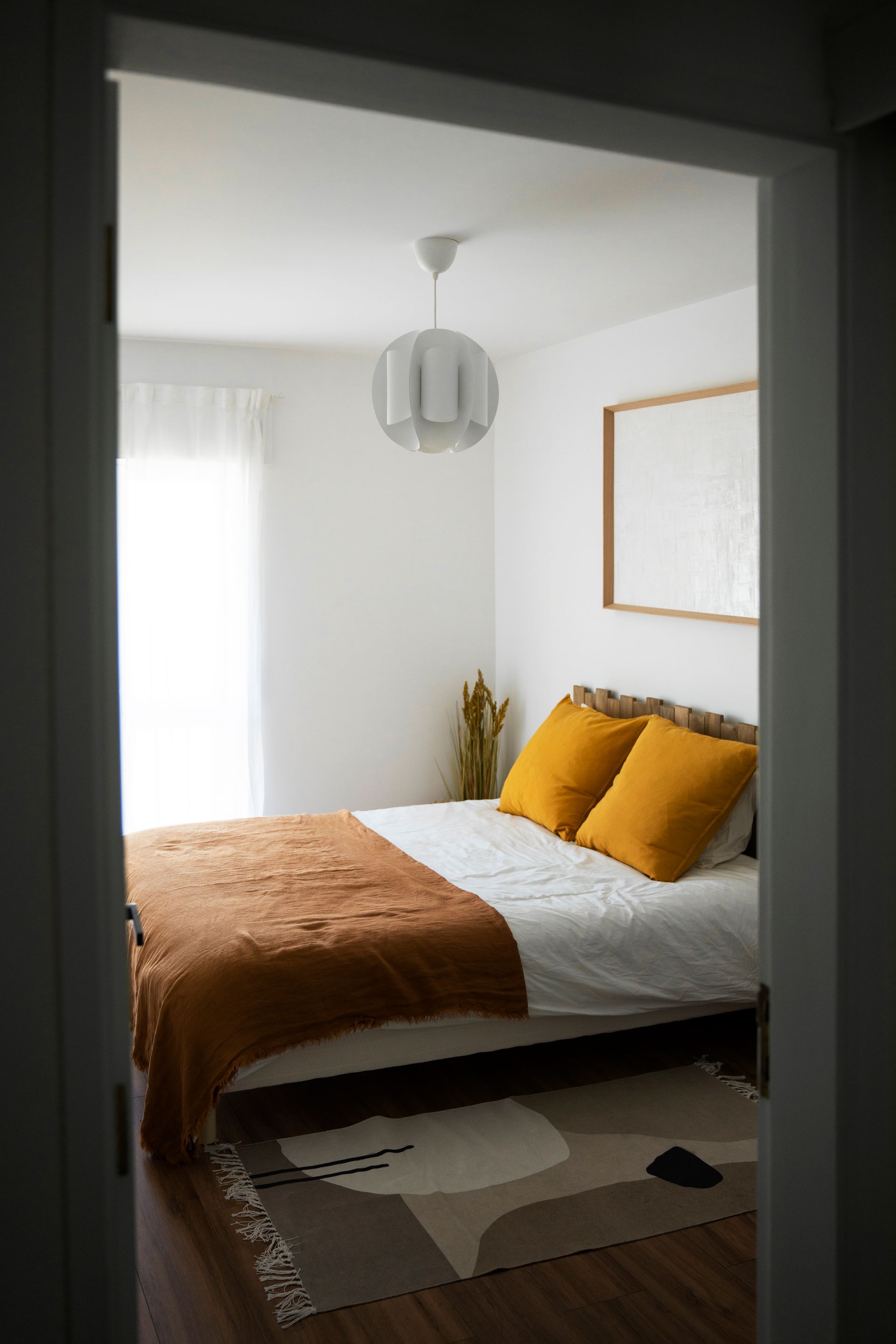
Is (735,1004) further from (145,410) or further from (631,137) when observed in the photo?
(145,410)

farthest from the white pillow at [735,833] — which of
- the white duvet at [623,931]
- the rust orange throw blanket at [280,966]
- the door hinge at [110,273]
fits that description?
the door hinge at [110,273]

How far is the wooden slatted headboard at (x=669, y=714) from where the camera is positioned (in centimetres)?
415

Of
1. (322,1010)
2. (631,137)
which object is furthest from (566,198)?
(322,1010)

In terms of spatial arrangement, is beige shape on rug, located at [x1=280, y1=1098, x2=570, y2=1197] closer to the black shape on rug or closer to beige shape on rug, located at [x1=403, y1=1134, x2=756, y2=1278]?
beige shape on rug, located at [x1=403, y1=1134, x2=756, y2=1278]

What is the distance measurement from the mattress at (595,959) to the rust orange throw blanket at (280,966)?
0.08m

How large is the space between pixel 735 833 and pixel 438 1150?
1620mm

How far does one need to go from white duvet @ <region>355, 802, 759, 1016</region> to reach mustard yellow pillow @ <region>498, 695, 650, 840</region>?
0.46m

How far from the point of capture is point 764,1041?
147 centimetres

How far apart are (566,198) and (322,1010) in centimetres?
242

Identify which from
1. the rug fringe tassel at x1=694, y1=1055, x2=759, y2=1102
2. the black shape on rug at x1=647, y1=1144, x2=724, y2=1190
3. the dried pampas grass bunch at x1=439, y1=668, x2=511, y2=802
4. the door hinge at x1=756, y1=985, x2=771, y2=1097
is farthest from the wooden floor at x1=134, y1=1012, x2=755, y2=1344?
the dried pampas grass bunch at x1=439, y1=668, x2=511, y2=802

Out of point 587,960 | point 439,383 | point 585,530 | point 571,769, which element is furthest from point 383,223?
→ point 587,960

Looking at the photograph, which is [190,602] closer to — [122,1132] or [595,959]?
[595,959]

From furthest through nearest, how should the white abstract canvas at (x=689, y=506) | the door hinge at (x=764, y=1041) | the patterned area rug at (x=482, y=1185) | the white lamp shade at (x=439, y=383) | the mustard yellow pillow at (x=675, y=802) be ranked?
the white abstract canvas at (x=689, y=506) → the mustard yellow pillow at (x=675, y=802) → the white lamp shade at (x=439, y=383) → the patterned area rug at (x=482, y=1185) → the door hinge at (x=764, y=1041)

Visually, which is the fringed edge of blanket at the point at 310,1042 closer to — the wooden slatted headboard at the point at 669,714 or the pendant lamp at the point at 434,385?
the wooden slatted headboard at the point at 669,714
